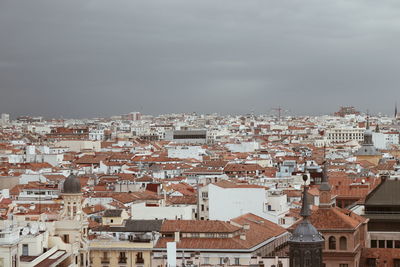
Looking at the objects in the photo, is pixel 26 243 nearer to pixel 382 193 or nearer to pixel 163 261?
pixel 163 261

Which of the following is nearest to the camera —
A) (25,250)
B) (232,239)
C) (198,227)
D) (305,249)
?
(305,249)

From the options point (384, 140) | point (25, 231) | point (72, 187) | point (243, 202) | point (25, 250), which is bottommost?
point (384, 140)

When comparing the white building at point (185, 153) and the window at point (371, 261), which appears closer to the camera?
the window at point (371, 261)

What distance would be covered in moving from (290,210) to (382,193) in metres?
16.8

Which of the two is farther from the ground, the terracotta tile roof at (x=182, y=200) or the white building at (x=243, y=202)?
the white building at (x=243, y=202)

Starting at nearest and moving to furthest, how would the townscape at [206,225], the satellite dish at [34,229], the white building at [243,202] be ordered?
the townscape at [206,225], the satellite dish at [34,229], the white building at [243,202]

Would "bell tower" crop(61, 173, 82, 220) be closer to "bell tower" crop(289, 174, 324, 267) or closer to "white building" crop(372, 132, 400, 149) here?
"bell tower" crop(289, 174, 324, 267)

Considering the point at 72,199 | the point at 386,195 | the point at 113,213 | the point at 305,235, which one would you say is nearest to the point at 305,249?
the point at 305,235

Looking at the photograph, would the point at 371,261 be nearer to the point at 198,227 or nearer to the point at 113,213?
the point at 198,227

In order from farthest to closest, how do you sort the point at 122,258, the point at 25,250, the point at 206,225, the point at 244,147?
the point at 244,147 → the point at 206,225 → the point at 122,258 → the point at 25,250

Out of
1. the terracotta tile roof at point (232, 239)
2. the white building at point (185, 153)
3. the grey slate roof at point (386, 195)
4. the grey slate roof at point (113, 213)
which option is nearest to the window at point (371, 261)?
the grey slate roof at point (386, 195)

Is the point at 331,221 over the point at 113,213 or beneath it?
over

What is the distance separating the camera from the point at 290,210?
2170 inches

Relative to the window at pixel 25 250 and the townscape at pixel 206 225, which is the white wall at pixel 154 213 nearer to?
the townscape at pixel 206 225
